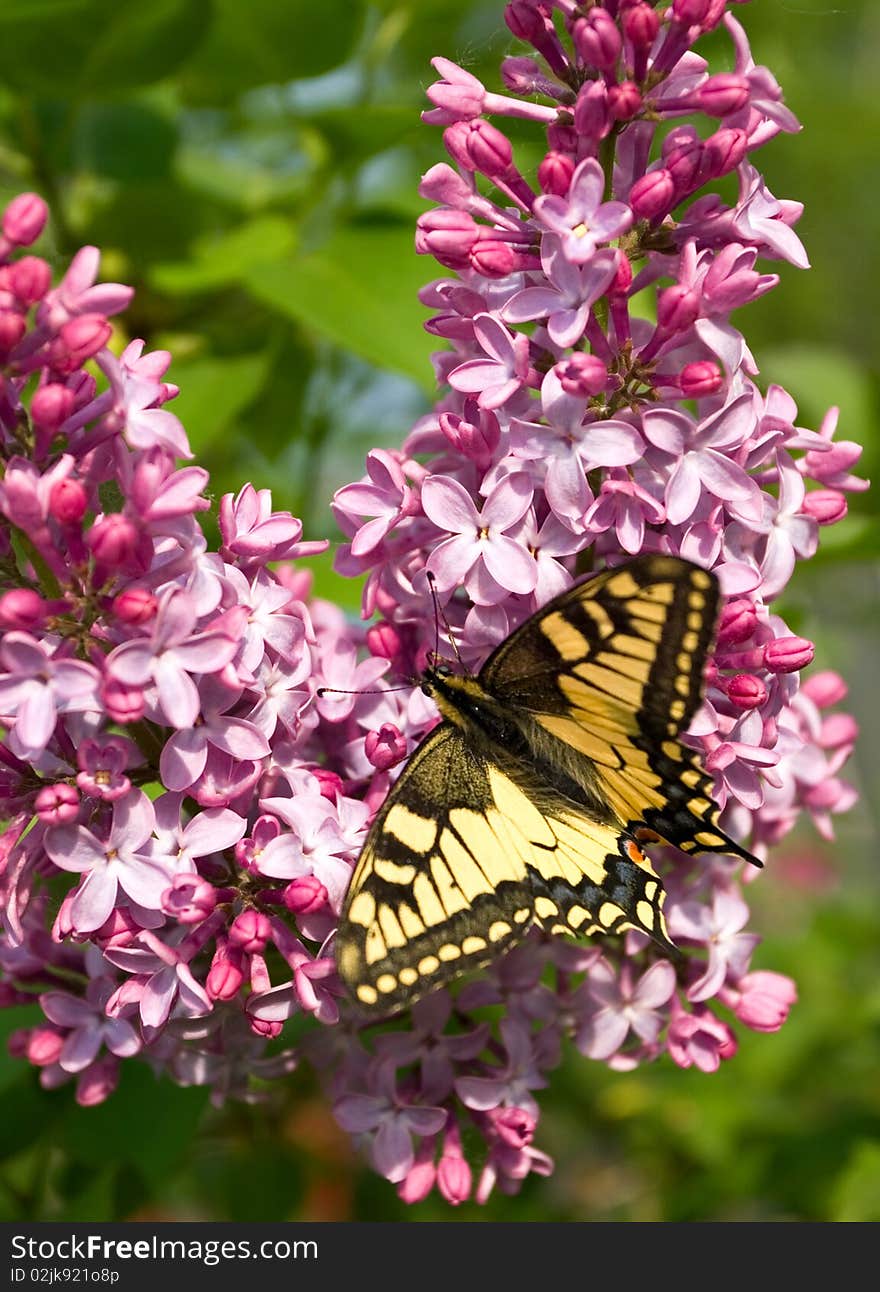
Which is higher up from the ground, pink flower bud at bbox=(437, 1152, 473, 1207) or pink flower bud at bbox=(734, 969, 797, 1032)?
pink flower bud at bbox=(734, 969, 797, 1032)

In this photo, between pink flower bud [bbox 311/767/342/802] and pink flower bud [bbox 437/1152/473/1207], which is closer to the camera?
pink flower bud [bbox 311/767/342/802]

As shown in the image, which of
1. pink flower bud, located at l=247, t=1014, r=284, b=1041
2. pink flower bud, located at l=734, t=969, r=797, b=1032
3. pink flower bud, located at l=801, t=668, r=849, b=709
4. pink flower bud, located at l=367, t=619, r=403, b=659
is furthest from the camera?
pink flower bud, located at l=801, t=668, r=849, b=709

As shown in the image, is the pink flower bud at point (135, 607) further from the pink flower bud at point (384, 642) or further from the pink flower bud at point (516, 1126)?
the pink flower bud at point (516, 1126)

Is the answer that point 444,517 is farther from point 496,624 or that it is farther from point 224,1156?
point 224,1156

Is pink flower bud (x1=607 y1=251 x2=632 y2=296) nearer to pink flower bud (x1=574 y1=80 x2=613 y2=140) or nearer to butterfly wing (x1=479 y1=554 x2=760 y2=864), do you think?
pink flower bud (x1=574 y1=80 x2=613 y2=140)

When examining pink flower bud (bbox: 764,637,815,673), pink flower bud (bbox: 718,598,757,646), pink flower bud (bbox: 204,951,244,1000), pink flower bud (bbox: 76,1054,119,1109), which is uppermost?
pink flower bud (bbox: 718,598,757,646)

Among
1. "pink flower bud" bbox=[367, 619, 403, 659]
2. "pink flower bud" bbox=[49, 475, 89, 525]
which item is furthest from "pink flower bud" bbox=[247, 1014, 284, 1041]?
"pink flower bud" bbox=[49, 475, 89, 525]

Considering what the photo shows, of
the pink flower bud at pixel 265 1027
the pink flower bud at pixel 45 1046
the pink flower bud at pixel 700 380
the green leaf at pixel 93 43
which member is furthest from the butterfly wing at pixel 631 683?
the green leaf at pixel 93 43

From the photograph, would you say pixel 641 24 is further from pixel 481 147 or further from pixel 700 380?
pixel 700 380
